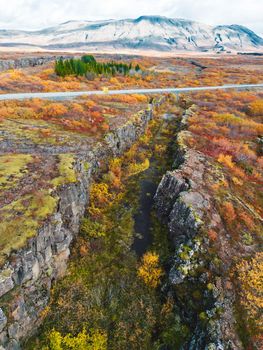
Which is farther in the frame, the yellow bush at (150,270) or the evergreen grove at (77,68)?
the evergreen grove at (77,68)

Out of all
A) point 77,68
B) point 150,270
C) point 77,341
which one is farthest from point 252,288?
point 77,68

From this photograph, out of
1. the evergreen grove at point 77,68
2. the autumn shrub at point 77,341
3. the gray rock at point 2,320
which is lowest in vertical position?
the autumn shrub at point 77,341

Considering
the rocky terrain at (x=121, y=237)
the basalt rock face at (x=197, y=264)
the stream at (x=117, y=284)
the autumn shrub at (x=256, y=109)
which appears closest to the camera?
the basalt rock face at (x=197, y=264)

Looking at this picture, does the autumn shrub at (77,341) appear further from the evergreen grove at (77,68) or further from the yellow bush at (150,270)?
the evergreen grove at (77,68)

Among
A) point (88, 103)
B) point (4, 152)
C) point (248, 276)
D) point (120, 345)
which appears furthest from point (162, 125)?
point (120, 345)

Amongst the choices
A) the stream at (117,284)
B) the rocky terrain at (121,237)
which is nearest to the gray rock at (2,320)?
the rocky terrain at (121,237)

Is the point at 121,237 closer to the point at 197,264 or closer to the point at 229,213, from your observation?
the point at 197,264

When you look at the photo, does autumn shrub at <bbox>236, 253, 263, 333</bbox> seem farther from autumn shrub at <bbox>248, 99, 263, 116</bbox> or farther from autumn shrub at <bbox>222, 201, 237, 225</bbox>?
autumn shrub at <bbox>248, 99, 263, 116</bbox>
